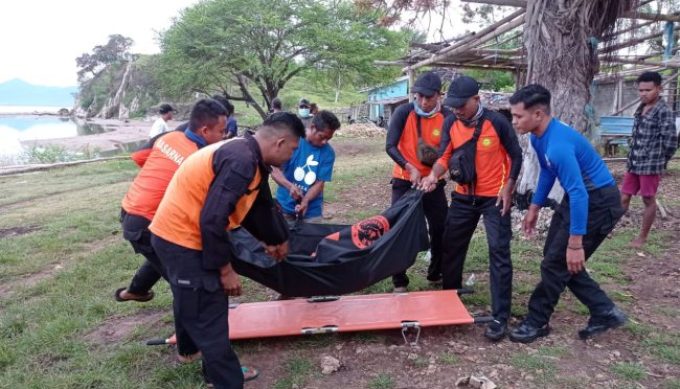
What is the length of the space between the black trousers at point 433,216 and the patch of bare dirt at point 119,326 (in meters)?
2.01

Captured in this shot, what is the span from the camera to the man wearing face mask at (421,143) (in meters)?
3.74

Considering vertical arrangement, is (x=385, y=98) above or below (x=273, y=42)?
below

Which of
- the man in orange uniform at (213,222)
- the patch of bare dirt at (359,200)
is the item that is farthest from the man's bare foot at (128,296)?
the patch of bare dirt at (359,200)

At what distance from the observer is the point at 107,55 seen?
60.4 meters

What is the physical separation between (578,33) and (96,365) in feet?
17.4

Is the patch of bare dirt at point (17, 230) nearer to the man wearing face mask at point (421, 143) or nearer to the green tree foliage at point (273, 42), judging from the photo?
the man wearing face mask at point (421, 143)

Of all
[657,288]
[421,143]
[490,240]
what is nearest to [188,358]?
[490,240]

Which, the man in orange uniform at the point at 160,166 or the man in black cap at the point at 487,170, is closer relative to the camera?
the man in orange uniform at the point at 160,166

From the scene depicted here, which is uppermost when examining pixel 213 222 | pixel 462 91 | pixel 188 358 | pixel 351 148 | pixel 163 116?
pixel 462 91

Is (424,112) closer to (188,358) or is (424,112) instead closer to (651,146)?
(188,358)

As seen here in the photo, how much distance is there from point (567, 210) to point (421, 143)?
1.26m

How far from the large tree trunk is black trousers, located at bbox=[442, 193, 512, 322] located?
2.33m

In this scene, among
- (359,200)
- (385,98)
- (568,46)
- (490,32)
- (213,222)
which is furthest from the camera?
(385,98)

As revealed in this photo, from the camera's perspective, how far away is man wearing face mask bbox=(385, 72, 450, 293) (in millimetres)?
3736
